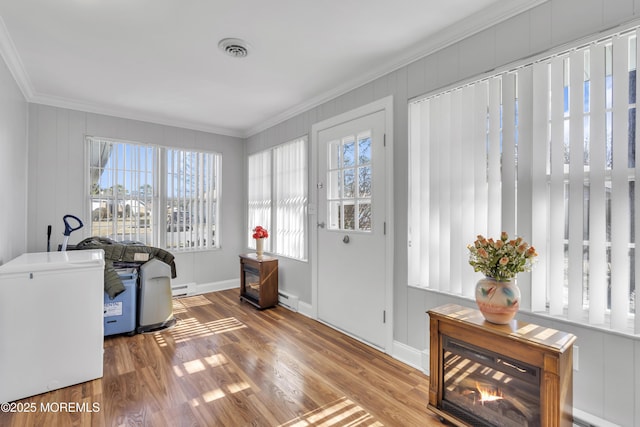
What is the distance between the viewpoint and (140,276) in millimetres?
3180

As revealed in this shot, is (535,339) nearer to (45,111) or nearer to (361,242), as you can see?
(361,242)

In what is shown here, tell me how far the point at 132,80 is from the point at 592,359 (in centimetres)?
413

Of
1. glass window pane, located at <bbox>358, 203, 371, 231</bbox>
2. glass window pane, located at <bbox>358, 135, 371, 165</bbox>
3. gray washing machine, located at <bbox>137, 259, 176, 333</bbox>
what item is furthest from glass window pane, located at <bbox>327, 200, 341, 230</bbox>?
gray washing machine, located at <bbox>137, 259, 176, 333</bbox>

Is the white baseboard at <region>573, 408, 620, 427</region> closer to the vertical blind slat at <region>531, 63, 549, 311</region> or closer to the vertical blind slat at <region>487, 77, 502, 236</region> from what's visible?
the vertical blind slat at <region>531, 63, 549, 311</region>

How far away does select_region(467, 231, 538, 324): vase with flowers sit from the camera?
1.61 m

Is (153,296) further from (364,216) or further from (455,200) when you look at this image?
(455,200)

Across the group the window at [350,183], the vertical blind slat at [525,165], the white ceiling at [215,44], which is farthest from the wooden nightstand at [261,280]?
the vertical blind slat at [525,165]

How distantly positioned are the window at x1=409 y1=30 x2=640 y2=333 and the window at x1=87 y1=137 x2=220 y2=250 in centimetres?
352

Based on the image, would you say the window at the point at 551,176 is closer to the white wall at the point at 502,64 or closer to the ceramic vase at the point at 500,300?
the white wall at the point at 502,64

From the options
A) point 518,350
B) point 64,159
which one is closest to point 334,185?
point 518,350

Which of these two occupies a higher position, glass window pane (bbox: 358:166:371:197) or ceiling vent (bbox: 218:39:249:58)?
ceiling vent (bbox: 218:39:249:58)

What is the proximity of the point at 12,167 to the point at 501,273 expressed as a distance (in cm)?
394

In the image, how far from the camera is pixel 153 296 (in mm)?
3195

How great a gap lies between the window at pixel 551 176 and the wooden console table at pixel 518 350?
1.05ft
